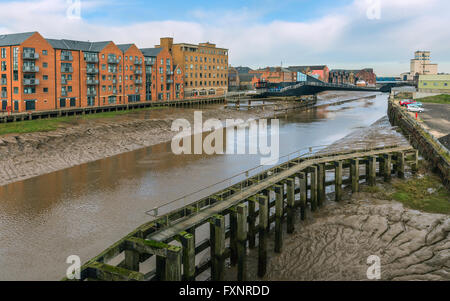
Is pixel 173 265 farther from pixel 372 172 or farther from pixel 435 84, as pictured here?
pixel 435 84

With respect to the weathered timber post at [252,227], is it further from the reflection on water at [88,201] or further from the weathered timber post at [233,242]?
the reflection on water at [88,201]

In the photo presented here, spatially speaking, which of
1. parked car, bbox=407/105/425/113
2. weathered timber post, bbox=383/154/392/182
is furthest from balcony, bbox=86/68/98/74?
weathered timber post, bbox=383/154/392/182

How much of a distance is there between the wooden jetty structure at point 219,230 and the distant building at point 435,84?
8027 cm

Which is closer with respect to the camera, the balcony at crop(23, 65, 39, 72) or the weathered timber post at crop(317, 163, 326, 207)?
the weathered timber post at crop(317, 163, 326, 207)

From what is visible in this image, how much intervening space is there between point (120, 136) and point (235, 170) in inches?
856

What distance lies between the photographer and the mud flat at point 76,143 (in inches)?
1475

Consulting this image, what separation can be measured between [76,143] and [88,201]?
19746mm

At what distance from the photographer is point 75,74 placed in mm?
70188

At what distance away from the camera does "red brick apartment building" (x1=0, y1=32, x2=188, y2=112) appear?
199ft

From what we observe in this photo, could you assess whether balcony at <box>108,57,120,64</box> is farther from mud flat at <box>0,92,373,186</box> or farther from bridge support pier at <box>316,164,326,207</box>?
bridge support pier at <box>316,164,326,207</box>

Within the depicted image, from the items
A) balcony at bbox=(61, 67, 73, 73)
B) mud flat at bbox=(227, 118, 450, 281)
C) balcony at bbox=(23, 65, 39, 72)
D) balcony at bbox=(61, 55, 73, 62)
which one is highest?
balcony at bbox=(61, 55, 73, 62)

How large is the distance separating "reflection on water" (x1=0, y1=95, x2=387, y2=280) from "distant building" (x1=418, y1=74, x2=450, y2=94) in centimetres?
6871

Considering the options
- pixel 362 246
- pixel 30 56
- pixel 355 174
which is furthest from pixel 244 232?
pixel 30 56
